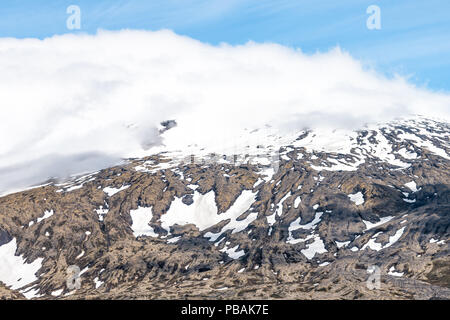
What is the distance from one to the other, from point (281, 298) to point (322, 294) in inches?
560
